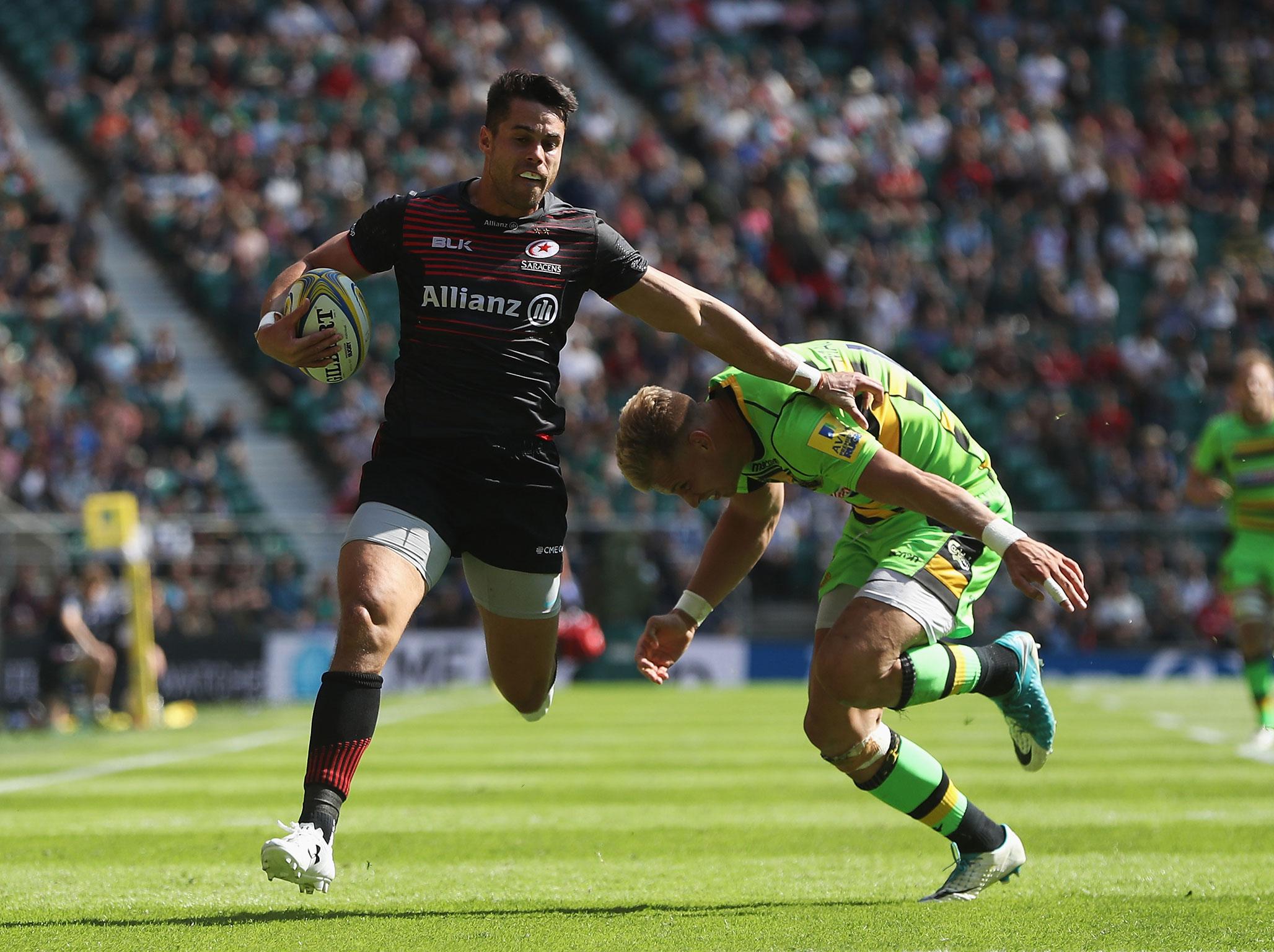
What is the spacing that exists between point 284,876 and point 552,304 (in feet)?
7.05

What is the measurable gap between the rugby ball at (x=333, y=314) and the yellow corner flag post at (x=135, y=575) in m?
11.9

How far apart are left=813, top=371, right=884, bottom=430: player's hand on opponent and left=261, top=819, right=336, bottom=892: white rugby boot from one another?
7.05ft

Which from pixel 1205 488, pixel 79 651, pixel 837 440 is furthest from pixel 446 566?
pixel 79 651

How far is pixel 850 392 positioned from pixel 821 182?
69.2 feet

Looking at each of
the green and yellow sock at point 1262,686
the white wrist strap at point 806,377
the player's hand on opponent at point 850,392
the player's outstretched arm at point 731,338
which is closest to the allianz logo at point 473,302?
the player's outstretched arm at point 731,338

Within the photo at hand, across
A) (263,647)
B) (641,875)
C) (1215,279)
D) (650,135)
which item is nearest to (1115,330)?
(1215,279)

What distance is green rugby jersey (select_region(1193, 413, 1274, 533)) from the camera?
38.2 ft

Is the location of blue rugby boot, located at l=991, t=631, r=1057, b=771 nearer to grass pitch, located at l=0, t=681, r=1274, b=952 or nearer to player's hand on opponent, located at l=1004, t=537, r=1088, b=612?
grass pitch, located at l=0, t=681, r=1274, b=952

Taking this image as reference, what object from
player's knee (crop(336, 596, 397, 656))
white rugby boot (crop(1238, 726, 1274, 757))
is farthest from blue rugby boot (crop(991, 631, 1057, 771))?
white rugby boot (crop(1238, 726, 1274, 757))

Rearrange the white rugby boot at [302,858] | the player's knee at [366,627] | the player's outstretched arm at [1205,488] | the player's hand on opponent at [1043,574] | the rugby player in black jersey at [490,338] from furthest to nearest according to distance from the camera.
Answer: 1. the player's outstretched arm at [1205,488]
2. the rugby player in black jersey at [490,338]
3. the player's knee at [366,627]
4. the player's hand on opponent at [1043,574]
5. the white rugby boot at [302,858]

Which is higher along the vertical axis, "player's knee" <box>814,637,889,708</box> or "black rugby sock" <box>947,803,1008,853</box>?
"player's knee" <box>814,637,889,708</box>

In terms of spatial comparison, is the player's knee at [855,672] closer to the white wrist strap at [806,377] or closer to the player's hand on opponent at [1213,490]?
the white wrist strap at [806,377]

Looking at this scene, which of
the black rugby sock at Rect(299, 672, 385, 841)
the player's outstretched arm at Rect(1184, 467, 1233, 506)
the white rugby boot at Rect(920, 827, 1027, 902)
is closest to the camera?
the black rugby sock at Rect(299, 672, 385, 841)

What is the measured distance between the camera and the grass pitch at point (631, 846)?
5.04 metres
